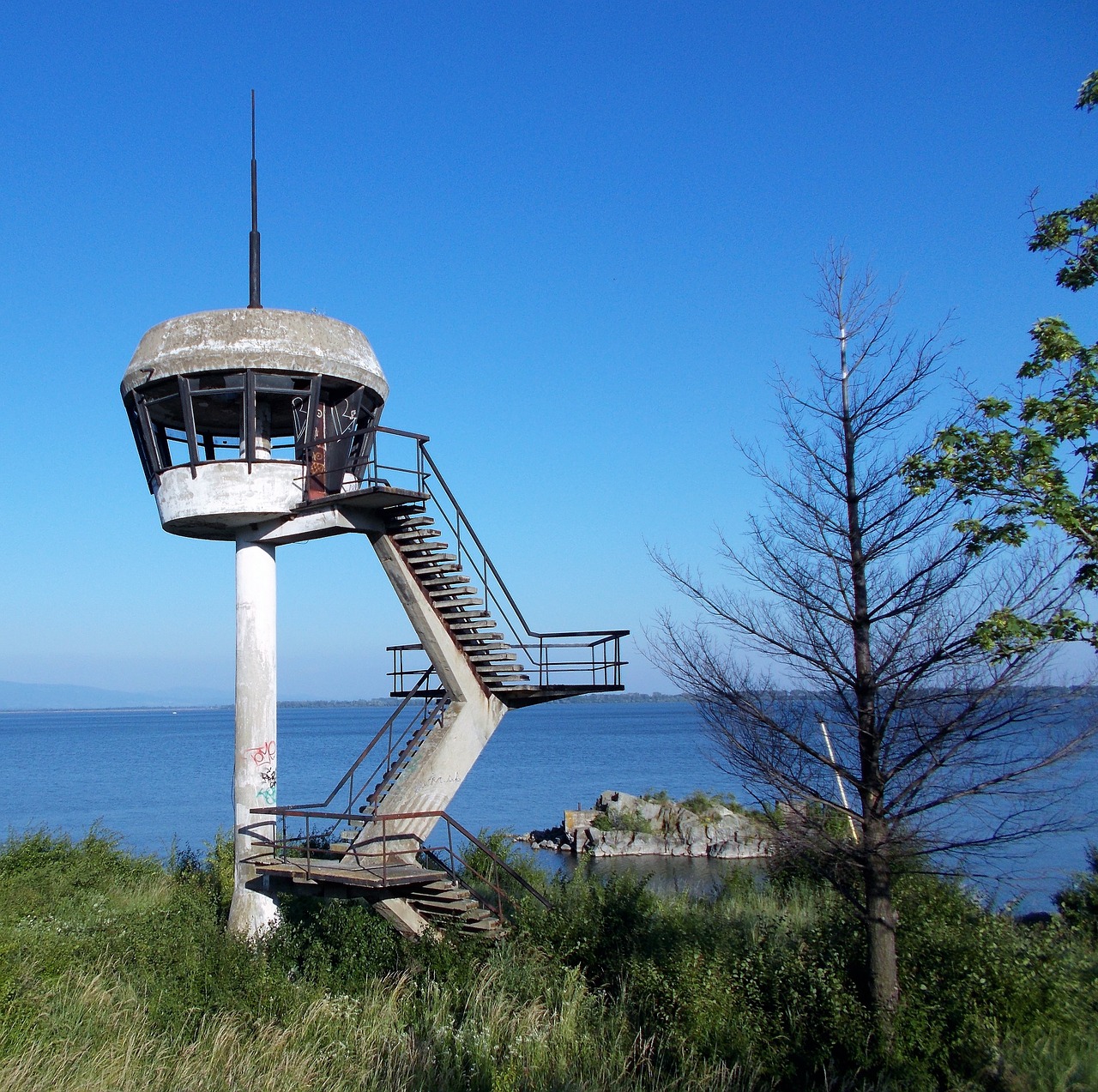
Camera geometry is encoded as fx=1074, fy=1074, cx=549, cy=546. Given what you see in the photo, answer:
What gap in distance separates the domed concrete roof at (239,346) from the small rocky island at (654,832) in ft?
110

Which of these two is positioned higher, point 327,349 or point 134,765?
point 327,349

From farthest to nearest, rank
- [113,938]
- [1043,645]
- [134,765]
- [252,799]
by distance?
[134,765] < [252,799] < [113,938] < [1043,645]

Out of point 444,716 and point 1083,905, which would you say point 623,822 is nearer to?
point 1083,905

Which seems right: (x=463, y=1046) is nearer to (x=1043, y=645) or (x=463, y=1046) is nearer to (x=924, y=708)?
(x=924, y=708)

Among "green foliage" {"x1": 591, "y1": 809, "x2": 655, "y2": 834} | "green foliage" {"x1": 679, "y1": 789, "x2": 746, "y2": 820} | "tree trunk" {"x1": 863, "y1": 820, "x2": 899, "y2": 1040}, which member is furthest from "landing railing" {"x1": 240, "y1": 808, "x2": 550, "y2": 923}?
"green foliage" {"x1": 679, "y1": 789, "x2": 746, "y2": 820}

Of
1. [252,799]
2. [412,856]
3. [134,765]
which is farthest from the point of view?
[134,765]

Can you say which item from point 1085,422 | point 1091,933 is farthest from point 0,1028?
point 1091,933

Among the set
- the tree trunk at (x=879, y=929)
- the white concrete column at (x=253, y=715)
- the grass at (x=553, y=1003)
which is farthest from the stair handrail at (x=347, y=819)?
the tree trunk at (x=879, y=929)

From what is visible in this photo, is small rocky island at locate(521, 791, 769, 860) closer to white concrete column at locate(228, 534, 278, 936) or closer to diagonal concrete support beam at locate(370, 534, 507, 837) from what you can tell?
white concrete column at locate(228, 534, 278, 936)

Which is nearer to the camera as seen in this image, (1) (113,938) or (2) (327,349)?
(1) (113,938)

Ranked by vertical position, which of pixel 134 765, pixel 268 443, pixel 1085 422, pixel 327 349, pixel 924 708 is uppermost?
pixel 327 349

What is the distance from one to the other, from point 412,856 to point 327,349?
950 centimetres

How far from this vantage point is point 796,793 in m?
13.4

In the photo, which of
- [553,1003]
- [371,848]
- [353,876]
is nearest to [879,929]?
[553,1003]
